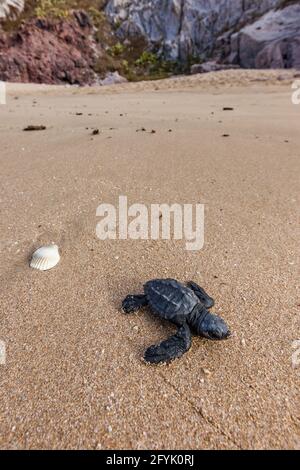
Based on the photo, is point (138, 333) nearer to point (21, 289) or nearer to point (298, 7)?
point (21, 289)

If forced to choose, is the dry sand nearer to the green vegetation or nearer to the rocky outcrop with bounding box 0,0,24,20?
the green vegetation

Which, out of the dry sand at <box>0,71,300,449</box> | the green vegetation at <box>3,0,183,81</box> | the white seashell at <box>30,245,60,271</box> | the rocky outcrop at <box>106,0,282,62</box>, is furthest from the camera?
the rocky outcrop at <box>106,0,282,62</box>

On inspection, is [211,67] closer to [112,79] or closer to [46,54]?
[112,79]

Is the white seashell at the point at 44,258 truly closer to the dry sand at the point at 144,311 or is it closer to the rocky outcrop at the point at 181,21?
the dry sand at the point at 144,311

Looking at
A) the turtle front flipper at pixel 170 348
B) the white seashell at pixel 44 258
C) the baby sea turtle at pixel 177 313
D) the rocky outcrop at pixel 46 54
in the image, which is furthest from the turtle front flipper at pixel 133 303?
the rocky outcrop at pixel 46 54

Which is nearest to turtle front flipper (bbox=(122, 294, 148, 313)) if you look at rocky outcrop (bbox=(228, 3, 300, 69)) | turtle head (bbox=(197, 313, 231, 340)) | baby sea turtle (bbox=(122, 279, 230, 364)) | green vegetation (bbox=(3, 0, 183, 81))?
baby sea turtle (bbox=(122, 279, 230, 364))

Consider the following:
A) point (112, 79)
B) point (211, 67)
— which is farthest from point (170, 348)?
point (211, 67)
